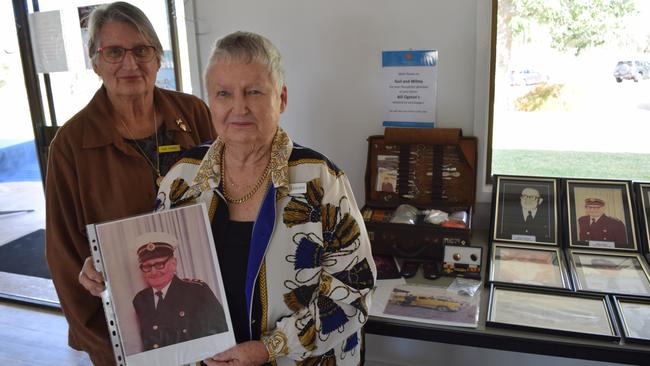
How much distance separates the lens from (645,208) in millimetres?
1809

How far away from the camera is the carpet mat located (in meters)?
3.71

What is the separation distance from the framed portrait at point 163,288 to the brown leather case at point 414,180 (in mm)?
848

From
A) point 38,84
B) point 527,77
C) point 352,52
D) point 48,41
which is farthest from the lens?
point 38,84

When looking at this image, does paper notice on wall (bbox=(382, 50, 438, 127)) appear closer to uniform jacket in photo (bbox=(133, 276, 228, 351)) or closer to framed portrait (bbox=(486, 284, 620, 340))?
framed portrait (bbox=(486, 284, 620, 340))

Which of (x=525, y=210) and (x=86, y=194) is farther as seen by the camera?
(x=525, y=210)

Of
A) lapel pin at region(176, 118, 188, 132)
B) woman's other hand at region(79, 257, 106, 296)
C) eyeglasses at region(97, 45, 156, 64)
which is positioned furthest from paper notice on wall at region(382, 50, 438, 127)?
woman's other hand at region(79, 257, 106, 296)

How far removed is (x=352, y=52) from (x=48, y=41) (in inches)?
70.8

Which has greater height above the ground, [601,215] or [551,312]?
[601,215]

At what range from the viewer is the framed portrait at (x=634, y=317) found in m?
1.34

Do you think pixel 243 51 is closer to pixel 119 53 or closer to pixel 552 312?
pixel 119 53

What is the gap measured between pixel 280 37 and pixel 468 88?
853 mm

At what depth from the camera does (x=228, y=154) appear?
1271 mm

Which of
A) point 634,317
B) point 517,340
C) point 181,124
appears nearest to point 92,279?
point 181,124

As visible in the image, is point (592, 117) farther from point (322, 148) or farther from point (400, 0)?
point (322, 148)
